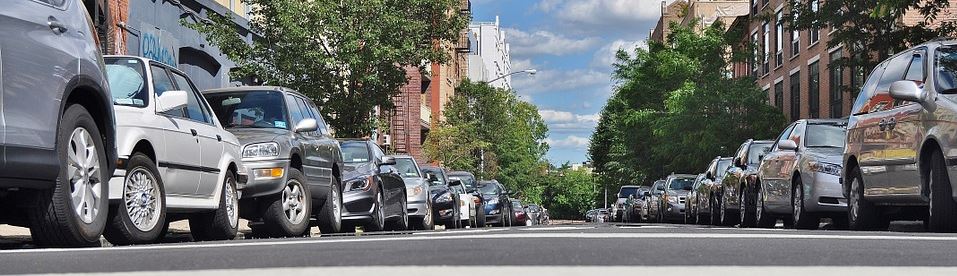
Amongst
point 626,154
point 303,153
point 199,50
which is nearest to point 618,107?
point 626,154

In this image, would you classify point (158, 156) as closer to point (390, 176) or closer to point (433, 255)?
point (433, 255)

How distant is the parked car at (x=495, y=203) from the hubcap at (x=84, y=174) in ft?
87.3

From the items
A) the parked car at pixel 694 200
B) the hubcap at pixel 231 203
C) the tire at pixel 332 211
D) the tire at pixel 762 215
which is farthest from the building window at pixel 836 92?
the hubcap at pixel 231 203

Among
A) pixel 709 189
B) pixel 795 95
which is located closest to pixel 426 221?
pixel 709 189

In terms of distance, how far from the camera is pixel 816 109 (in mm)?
44531

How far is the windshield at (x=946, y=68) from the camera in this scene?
1144 cm

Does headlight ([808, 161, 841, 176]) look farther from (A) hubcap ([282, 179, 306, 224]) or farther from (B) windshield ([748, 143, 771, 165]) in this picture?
(A) hubcap ([282, 179, 306, 224])

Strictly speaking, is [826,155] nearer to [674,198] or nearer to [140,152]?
[140,152]

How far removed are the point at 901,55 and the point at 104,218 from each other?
24.4 ft

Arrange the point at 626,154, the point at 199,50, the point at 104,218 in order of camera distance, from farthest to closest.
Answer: the point at 626,154 < the point at 199,50 < the point at 104,218

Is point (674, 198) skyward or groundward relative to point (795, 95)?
groundward

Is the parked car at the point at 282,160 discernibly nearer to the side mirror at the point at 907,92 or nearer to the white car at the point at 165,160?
the white car at the point at 165,160

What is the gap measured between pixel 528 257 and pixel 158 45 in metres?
21.7

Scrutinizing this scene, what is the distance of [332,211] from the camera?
15117mm
